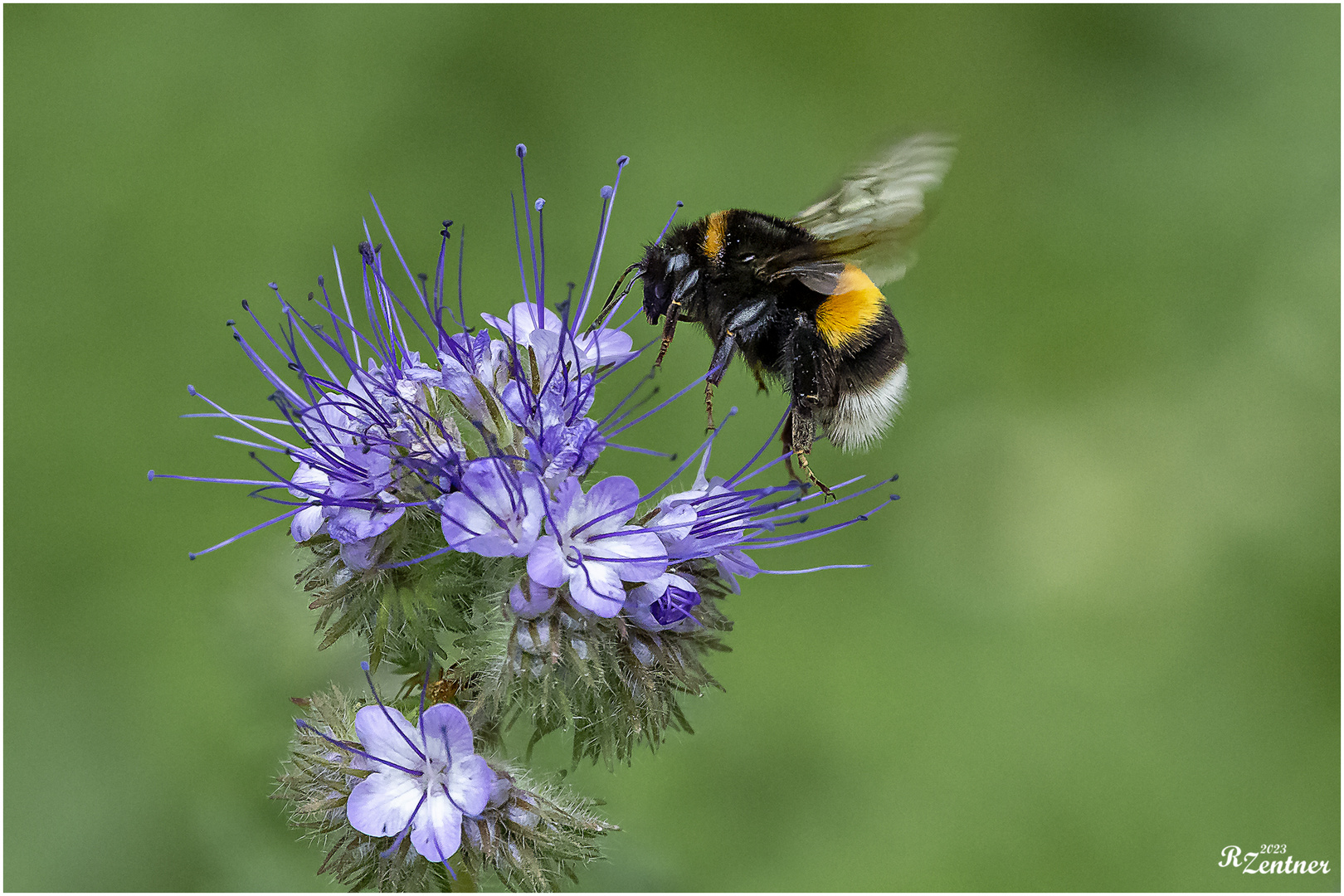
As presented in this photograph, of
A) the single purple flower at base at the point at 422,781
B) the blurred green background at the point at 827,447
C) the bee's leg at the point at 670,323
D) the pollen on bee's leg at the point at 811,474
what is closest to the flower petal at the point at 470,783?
the single purple flower at base at the point at 422,781

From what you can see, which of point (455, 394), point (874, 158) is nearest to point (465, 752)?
point (455, 394)

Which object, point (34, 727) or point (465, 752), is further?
point (34, 727)

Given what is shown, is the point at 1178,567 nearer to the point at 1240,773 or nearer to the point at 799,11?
Answer: the point at 1240,773

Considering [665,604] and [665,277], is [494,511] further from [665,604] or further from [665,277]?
[665,277]

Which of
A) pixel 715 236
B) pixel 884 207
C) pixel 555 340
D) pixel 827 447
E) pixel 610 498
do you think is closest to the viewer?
pixel 610 498

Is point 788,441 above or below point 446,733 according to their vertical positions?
above

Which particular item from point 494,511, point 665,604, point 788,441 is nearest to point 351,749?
point 494,511
